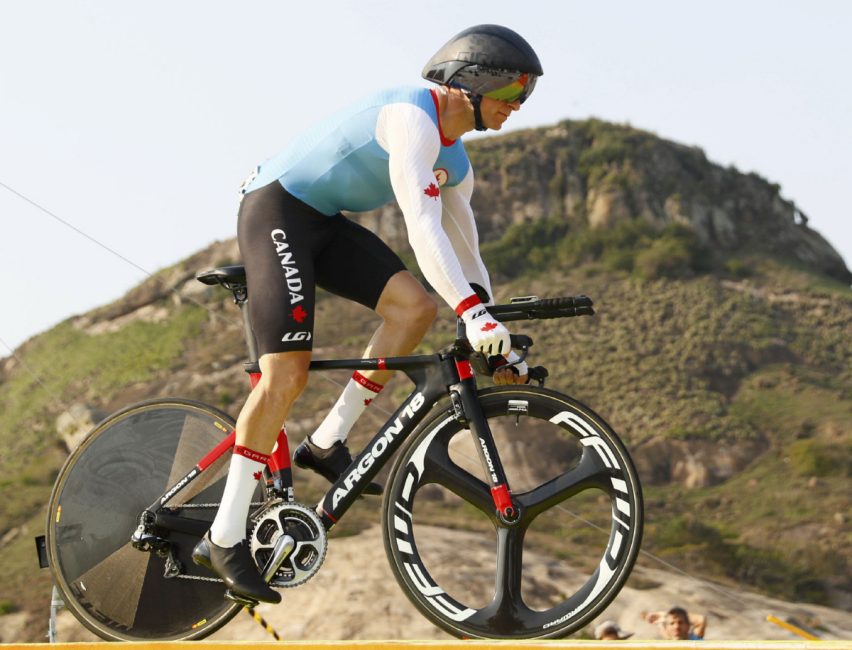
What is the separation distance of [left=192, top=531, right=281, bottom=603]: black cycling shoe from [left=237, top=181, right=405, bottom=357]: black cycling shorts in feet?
2.36

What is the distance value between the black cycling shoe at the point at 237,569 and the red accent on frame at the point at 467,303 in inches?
46.3

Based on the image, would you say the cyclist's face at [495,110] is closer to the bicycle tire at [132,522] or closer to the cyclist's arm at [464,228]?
the cyclist's arm at [464,228]

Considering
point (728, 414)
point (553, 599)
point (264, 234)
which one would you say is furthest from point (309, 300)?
point (728, 414)

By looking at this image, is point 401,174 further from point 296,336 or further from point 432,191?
point 296,336

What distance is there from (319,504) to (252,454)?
1.02 feet

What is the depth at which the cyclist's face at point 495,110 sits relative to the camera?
4430 mm

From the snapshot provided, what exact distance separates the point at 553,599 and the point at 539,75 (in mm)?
18622

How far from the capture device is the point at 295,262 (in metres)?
4.52

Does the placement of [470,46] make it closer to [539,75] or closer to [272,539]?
[539,75]

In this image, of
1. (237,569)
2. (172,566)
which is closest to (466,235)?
(237,569)

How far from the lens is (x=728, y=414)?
4672cm

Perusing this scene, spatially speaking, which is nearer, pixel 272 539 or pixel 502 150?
pixel 272 539

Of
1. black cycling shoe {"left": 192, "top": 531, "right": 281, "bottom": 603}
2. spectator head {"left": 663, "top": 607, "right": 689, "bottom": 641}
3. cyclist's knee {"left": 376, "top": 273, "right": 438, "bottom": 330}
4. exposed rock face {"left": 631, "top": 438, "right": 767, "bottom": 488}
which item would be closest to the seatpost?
cyclist's knee {"left": 376, "top": 273, "right": 438, "bottom": 330}

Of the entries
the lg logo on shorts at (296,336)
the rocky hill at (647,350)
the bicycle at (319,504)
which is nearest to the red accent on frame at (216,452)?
the bicycle at (319,504)
